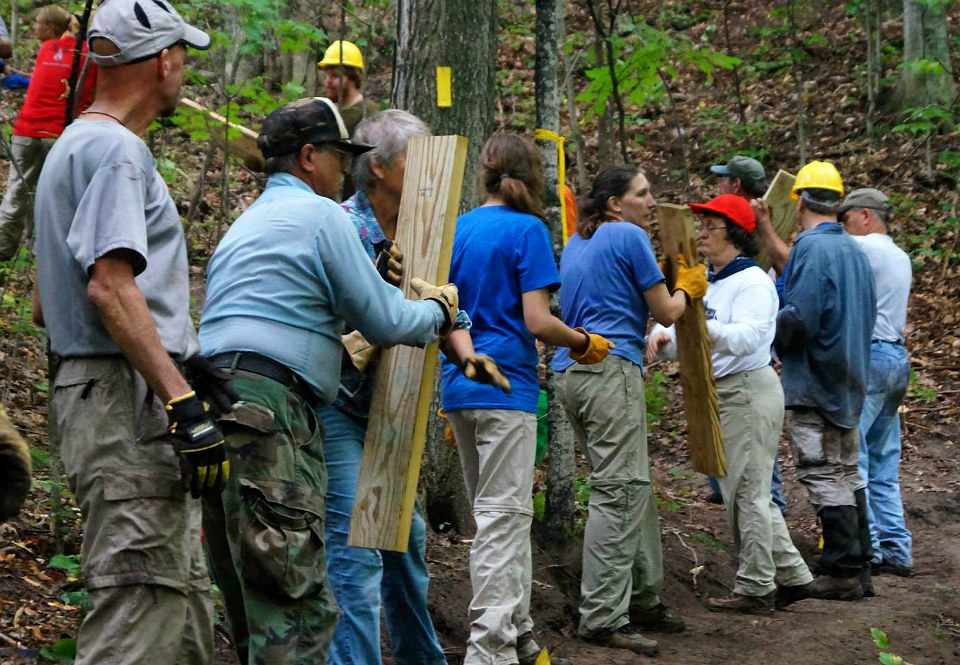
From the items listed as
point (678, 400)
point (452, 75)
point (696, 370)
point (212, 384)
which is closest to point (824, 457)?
point (696, 370)

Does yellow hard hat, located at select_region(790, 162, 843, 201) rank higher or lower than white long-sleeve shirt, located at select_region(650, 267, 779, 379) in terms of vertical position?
higher

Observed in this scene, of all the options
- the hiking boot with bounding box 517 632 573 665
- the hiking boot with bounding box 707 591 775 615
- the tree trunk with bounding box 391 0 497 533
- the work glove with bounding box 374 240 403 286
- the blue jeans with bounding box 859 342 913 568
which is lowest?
the hiking boot with bounding box 707 591 775 615

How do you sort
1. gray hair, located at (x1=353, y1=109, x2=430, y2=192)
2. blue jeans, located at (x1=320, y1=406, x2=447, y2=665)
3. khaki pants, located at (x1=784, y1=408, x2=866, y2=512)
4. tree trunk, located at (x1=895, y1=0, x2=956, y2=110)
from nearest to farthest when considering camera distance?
blue jeans, located at (x1=320, y1=406, x2=447, y2=665) → gray hair, located at (x1=353, y1=109, x2=430, y2=192) → khaki pants, located at (x1=784, y1=408, x2=866, y2=512) → tree trunk, located at (x1=895, y1=0, x2=956, y2=110)

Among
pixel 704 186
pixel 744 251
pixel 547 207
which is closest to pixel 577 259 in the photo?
pixel 547 207

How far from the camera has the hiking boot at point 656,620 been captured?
5914 mm

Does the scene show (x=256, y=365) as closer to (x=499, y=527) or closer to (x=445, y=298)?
(x=445, y=298)

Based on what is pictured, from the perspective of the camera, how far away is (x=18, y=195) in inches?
330

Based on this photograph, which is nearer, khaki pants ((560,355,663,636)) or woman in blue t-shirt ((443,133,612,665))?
woman in blue t-shirt ((443,133,612,665))

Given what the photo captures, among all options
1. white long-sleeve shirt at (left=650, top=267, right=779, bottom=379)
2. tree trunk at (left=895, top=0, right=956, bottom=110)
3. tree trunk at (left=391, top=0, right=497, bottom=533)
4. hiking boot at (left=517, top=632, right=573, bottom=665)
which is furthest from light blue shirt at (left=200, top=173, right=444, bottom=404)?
tree trunk at (left=895, top=0, right=956, bottom=110)

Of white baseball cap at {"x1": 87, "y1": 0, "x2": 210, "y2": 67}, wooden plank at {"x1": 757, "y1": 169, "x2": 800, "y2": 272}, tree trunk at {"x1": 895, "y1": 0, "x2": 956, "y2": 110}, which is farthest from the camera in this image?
tree trunk at {"x1": 895, "y1": 0, "x2": 956, "y2": 110}

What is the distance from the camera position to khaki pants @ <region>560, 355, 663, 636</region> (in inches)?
216

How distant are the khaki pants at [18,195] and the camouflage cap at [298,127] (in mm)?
5357

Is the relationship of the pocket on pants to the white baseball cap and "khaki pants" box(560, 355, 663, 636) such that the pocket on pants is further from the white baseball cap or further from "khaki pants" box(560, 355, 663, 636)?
"khaki pants" box(560, 355, 663, 636)

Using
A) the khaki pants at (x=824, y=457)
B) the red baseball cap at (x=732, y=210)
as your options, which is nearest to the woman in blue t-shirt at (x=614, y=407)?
the red baseball cap at (x=732, y=210)
